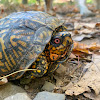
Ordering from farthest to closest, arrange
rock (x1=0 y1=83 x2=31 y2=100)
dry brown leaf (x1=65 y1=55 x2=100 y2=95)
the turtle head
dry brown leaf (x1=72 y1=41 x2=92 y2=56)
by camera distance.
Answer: dry brown leaf (x1=72 y1=41 x2=92 y2=56) < the turtle head < rock (x1=0 y1=83 x2=31 y2=100) < dry brown leaf (x1=65 y1=55 x2=100 y2=95)

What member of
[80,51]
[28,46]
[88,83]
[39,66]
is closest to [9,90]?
[39,66]

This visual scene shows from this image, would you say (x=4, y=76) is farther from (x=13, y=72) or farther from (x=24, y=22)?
(x=24, y=22)

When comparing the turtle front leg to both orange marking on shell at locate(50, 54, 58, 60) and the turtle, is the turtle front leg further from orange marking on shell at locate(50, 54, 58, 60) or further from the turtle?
orange marking on shell at locate(50, 54, 58, 60)

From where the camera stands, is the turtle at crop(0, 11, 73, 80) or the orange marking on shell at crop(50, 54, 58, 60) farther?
the orange marking on shell at crop(50, 54, 58, 60)

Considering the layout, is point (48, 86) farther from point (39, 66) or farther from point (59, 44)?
point (59, 44)

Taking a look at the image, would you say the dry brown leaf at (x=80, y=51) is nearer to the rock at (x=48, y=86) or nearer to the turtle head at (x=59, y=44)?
the turtle head at (x=59, y=44)

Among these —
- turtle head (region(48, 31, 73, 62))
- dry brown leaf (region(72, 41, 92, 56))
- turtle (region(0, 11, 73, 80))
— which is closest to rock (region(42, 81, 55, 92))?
turtle (region(0, 11, 73, 80))
